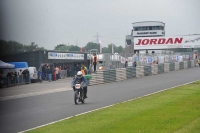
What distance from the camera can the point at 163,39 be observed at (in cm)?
7844

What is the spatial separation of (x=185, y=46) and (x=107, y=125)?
6718 cm

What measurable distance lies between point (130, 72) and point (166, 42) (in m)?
40.3

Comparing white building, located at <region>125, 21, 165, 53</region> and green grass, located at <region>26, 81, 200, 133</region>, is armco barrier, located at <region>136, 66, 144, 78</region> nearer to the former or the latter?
green grass, located at <region>26, 81, 200, 133</region>

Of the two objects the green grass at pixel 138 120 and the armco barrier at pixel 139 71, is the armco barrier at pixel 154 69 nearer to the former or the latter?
the armco barrier at pixel 139 71

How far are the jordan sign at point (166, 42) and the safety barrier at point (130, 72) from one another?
813 inches

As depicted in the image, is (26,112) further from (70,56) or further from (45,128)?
(70,56)

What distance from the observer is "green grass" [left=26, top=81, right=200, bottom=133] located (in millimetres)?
11219

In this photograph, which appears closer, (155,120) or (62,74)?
(155,120)

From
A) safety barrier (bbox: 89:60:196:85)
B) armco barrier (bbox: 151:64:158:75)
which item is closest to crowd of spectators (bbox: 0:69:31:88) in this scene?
safety barrier (bbox: 89:60:196:85)

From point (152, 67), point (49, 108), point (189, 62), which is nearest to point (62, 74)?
point (152, 67)

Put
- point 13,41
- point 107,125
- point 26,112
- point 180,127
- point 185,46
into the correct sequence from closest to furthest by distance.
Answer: point 13,41
point 180,127
point 107,125
point 26,112
point 185,46

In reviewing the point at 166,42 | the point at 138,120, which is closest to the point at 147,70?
the point at 138,120

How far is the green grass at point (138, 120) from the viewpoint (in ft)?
36.8

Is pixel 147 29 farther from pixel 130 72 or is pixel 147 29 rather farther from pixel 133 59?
pixel 130 72
